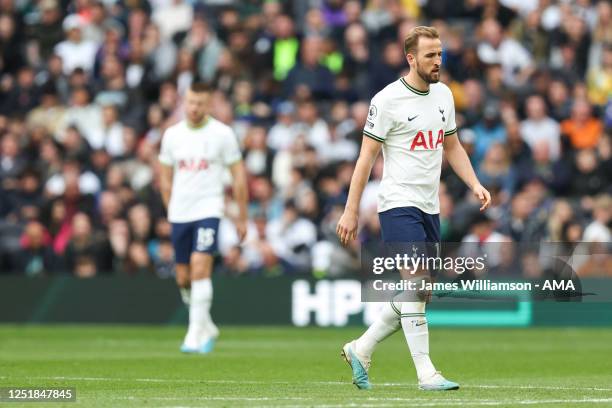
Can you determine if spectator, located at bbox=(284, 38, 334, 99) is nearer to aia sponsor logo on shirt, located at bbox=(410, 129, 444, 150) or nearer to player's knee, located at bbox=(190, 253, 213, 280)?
player's knee, located at bbox=(190, 253, 213, 280)

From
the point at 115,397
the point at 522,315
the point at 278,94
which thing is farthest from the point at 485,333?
the point at 115,397

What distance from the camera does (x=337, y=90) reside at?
966 inches

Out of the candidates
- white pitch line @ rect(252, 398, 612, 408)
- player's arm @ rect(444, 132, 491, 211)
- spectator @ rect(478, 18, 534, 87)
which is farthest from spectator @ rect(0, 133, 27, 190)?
white pitch line @ rect(252, 398, 612, 408)

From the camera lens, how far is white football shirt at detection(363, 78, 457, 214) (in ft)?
35.0

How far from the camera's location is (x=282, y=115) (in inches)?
945

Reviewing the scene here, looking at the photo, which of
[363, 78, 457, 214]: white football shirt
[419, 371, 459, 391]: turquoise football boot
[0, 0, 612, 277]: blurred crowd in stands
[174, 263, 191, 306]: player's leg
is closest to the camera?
[419, 371, 459, 391]: turquoise football boot

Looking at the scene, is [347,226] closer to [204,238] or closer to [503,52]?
[204,238]

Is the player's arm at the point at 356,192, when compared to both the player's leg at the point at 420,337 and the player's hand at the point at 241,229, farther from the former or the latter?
the player's hand at the point at 241,229

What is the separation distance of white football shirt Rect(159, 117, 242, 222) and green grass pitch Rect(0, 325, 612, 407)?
159 cm

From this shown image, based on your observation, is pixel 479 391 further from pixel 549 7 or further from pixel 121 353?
pixel 549 7

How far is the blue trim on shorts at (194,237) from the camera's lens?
1577 centimetres

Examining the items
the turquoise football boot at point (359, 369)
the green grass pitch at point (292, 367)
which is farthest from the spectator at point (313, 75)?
the turquoise football boot at point (359, 369)

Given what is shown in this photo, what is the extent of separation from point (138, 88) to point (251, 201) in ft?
13.1

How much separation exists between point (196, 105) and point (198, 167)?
69 cm
